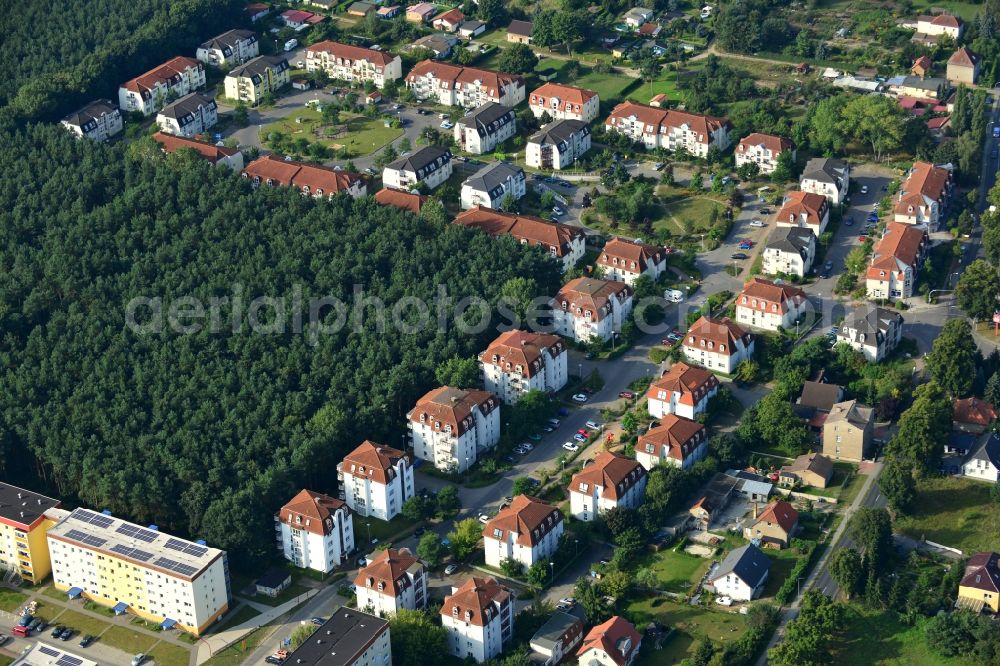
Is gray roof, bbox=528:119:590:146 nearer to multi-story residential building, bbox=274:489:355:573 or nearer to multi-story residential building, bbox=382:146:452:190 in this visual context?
multi-story residential building, bbox=382:146:452:190

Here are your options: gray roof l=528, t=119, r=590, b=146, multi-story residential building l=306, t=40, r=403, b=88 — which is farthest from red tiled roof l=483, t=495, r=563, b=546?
multi-story residential building l=306, t=40, r=403, b=88

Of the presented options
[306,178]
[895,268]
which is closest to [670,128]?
[895,268]

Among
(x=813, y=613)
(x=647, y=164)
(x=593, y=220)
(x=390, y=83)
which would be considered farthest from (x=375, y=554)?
(x=390, y=83)

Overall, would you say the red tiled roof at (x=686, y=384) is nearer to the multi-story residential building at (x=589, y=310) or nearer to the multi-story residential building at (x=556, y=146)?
the multi-story residential building at (x=589, y=310)

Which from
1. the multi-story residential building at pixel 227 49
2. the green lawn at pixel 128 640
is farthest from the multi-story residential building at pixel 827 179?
the green lawn at pixel 128 640

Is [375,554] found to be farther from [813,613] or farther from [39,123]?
[39,123]

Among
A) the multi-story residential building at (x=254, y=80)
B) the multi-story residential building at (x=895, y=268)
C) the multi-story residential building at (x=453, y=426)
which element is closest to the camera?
the multi-story residential building at (x=453, y=426)

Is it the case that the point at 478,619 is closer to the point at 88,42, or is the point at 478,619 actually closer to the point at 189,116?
the point at 189,116
